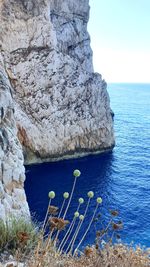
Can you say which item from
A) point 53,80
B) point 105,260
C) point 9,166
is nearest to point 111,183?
point 53,80

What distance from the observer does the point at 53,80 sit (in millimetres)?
38656

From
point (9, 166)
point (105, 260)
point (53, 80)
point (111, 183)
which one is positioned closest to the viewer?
point (105, 260)

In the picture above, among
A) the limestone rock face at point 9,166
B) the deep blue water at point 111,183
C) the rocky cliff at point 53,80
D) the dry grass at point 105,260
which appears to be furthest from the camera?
the rocky cliff at point 53,80

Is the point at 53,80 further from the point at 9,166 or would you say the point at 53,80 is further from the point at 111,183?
the point at 9,166

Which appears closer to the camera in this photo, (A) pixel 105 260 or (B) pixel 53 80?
(A) pixel 105 260

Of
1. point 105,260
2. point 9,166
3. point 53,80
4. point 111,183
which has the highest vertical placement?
point 53,80

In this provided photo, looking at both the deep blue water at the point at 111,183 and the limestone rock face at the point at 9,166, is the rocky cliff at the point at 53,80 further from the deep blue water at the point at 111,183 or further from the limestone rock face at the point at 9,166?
the limestone rock face at the point at 9,166

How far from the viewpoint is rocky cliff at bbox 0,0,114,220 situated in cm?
3612

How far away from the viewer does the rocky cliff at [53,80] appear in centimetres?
3612


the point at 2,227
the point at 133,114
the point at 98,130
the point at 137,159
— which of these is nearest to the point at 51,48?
the point at 98,130

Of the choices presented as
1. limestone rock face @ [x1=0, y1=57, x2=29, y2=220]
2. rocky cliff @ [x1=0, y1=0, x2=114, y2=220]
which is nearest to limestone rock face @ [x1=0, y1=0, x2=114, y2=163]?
rocky cliff @ [x1=0, y1=0, x2=114, y2=220]

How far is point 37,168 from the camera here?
3725cm

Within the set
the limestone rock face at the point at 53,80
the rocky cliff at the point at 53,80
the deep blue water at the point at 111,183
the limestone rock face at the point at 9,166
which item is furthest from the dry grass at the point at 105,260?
the limestone rock face at the point at 53,80

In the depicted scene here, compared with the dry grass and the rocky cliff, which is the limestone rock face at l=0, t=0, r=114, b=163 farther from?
the dry grass
